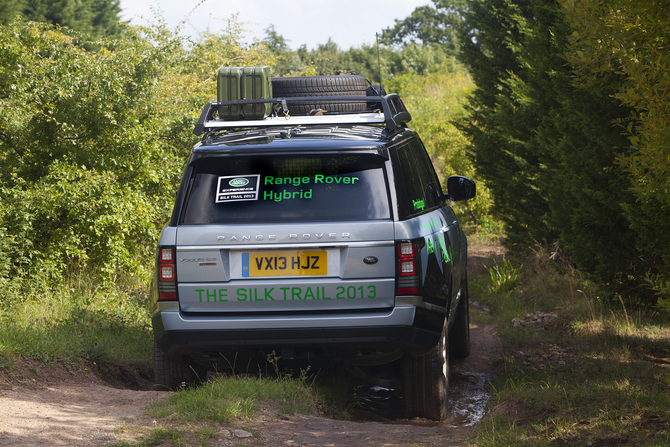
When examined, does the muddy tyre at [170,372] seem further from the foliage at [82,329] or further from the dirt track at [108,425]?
the foliage at [82,329]

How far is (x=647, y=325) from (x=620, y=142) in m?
1.94

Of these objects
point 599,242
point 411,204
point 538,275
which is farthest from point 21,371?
point 538,275

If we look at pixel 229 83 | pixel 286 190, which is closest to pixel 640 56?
pixel 286 190

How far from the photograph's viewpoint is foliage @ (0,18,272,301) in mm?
8078

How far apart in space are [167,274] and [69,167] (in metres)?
4.92

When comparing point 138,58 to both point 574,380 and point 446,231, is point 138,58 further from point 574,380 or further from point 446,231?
point 574,380

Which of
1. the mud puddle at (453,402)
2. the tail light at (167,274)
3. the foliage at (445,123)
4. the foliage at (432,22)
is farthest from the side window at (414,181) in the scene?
the foliage at (432,22)

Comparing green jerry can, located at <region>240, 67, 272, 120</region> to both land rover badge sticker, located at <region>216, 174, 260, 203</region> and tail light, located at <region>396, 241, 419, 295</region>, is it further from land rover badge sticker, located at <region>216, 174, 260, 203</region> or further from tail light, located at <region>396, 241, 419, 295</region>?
tail light, located at <region>396, 241, 419, 295</region>

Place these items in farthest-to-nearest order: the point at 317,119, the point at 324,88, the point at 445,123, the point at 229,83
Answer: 1. the point at 445,123
2. the point at 324,88
3. the point at 229,83
4. the point at 317,119

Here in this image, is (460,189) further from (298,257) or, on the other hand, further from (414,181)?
(298,257)

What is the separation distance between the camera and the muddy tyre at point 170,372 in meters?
4.63

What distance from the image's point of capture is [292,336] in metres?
4.04

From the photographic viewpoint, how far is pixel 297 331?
403 centimetres

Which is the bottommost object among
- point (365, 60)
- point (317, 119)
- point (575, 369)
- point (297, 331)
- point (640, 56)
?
point (575, 369)
